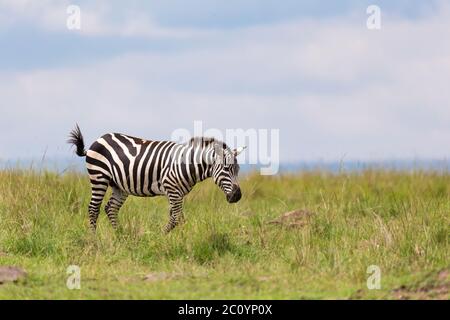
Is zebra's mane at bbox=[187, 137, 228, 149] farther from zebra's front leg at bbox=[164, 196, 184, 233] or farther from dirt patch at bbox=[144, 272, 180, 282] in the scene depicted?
dirt patch at bbox=[144, 272, 180, 282]

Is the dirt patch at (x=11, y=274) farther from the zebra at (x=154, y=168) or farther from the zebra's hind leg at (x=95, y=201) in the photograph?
the zebra's hind leg at (x=95, y=201)

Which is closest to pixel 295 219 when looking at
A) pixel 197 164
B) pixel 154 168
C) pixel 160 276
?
pixel 197 164

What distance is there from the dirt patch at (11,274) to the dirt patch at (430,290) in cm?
381

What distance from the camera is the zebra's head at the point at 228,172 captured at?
38.9ft

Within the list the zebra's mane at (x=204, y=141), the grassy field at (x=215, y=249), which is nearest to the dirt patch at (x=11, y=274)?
the grassy field at (x=215, y=249)

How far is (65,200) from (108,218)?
3.08 feet

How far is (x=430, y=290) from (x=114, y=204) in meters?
6.01

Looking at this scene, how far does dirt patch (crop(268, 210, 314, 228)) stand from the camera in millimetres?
12375

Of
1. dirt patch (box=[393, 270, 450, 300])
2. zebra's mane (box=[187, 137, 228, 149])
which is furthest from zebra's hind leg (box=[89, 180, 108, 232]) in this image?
dirt patch (box=[393, 270, 450, 300])

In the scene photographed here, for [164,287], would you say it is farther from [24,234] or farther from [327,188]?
[327,188]

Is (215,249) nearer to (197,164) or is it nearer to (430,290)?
(197,164)

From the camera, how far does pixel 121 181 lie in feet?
41.9
